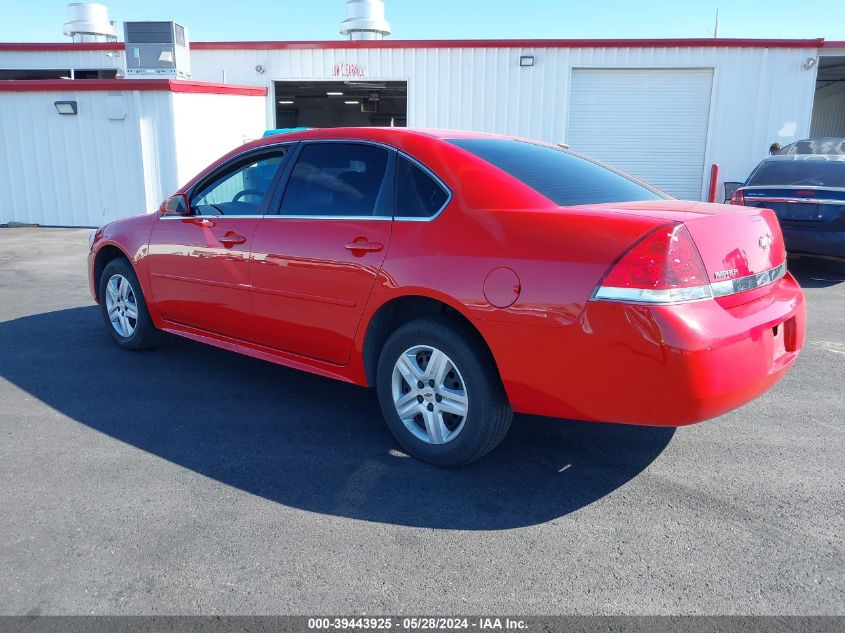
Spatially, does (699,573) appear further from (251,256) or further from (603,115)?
(603,115)

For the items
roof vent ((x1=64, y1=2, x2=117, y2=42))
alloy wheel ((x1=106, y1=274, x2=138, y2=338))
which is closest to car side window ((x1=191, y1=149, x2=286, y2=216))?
alloy wheel ((x1=106, y1=274, x2=138, y2=338))

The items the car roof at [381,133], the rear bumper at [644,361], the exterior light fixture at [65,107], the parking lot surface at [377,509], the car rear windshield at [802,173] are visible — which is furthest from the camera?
the exterior light fixture at [65,107]

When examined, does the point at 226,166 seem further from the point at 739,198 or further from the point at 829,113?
the point at 829,113

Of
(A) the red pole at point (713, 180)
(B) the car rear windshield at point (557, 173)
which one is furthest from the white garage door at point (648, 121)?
(B) the car rear windshield at point (557, 173)

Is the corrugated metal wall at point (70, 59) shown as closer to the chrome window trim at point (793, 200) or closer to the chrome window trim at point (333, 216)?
the chrome window trim at point (793, 200)

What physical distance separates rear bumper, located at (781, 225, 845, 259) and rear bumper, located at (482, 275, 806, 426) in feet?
19.7

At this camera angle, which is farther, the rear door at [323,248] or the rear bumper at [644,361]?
the rear door at [323,248]

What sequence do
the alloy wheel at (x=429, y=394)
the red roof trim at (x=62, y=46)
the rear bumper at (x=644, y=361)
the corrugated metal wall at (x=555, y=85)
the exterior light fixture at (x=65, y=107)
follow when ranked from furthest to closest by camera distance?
the red roof trim at (x=62, y=46) < the corrugated metal wall at (x=555, y=85) < the exterior light fixture at (x=65, y=107) < the alloy wheel at (x=429, y=394) < the rear bumper at (x=644, y=361)

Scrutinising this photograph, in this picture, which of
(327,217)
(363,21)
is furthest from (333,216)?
(363,21)

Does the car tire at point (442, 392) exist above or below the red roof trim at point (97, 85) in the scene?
below

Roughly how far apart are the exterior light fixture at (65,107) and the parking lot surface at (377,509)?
10.4 meters

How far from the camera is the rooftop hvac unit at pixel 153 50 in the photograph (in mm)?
14211

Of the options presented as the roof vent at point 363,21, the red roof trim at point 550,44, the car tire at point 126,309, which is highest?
the roof vent at point 363,21

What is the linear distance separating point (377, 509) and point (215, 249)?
7.13ft
